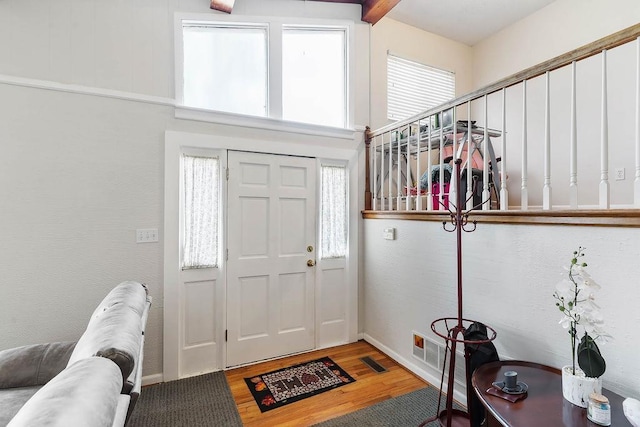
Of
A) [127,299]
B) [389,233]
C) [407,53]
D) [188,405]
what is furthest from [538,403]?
[407,53]

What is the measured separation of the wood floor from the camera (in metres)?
2.14

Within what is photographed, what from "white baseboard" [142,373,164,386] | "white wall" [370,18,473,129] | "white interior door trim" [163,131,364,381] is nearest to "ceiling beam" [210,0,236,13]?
"white interior door trim" [163,131,364,381]

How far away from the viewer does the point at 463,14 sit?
12.2ft

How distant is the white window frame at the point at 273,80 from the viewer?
8.86ft

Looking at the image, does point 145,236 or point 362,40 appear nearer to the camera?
point 145,236

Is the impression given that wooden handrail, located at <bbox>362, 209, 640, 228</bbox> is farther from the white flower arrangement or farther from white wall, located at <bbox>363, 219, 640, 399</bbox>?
the white flower arrangement

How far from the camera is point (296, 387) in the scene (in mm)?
2494

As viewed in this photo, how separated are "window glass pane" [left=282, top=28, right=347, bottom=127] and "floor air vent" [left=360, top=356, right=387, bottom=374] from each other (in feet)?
8.03

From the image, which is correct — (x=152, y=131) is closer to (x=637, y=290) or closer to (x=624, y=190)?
(x=637, y=290)

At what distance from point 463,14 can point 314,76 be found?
2047 millimetres

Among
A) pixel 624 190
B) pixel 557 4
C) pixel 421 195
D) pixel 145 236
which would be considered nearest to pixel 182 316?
pixel 145 236

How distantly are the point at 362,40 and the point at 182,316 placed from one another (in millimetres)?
3402

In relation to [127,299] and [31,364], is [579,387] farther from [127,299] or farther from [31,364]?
[31,364]

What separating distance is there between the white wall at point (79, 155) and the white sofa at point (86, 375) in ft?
1.95
